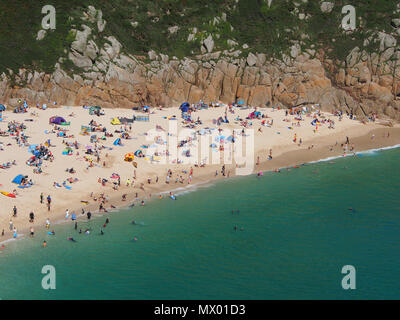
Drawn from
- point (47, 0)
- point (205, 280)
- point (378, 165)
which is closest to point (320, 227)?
point (205, 280)

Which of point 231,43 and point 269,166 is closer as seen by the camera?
point 269,166

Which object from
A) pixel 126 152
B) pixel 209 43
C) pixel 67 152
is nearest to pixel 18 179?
pixel 67 152

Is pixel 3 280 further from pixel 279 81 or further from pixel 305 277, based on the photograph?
pixel 279 81

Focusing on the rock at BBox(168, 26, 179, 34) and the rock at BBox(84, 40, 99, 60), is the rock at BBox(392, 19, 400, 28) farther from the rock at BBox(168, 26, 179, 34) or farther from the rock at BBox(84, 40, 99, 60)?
the rock at BBox(84, 40, 99, 60)

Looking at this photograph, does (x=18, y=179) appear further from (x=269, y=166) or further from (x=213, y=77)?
(x=213, y=77)

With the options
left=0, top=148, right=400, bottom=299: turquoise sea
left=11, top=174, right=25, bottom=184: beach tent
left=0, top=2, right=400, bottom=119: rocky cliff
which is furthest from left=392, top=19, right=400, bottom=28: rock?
left=11, top=174, right=25, bottom=184: beach tent

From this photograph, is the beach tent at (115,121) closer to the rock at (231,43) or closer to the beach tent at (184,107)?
the beach tent at (184,107)

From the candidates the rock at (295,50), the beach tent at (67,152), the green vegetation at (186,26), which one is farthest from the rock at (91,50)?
the rock at (295,50)
